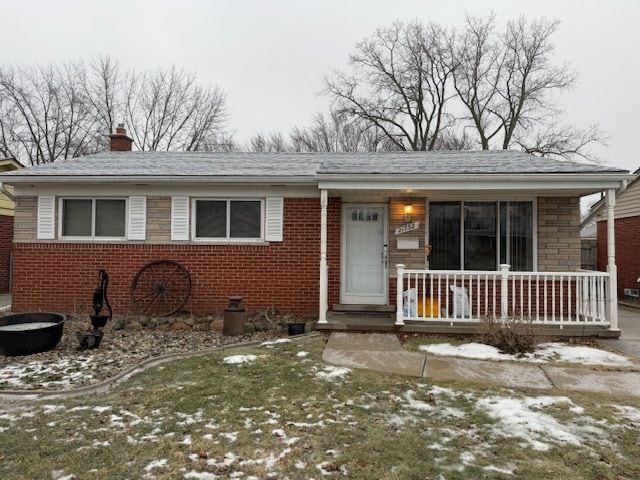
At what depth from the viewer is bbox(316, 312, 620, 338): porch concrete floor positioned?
6.79 metres

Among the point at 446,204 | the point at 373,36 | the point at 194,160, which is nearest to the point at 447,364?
the point at 446,204

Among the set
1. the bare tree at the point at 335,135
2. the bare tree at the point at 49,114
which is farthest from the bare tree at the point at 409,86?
the bare tree at the point at 49,114

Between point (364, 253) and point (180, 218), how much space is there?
3.82 meters

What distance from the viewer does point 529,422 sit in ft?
11.8

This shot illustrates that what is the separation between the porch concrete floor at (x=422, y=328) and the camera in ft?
22.3

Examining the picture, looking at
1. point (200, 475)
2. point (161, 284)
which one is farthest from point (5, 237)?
point (200, 475)

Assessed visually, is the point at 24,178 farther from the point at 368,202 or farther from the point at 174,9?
the point at 174,9

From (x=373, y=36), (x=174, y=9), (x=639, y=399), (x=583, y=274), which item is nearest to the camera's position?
(x=639, y=399)

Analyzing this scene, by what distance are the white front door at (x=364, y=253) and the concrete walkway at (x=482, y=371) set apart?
235cm

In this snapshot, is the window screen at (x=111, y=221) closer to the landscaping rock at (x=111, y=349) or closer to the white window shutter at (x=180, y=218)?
the white window shutter at (x=180, y=218)

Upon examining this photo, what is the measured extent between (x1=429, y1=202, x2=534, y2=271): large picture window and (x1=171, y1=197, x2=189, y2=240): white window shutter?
493 cm

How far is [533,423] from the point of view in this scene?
358 cm

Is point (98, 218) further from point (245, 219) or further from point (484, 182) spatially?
point (484, 182)

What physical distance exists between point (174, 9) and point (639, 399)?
19.7 metres
